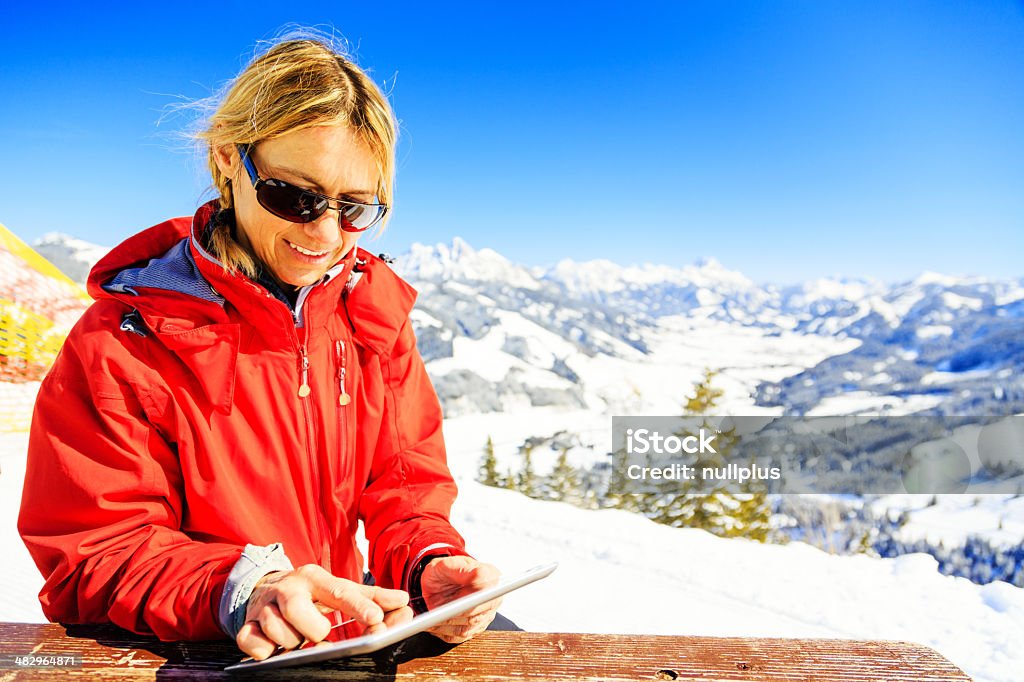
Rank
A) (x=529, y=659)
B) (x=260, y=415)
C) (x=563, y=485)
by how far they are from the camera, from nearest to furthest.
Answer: (x=529, y=659) → (x=260, y=415) → (x=563, y=485)

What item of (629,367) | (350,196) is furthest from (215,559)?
(629,367)

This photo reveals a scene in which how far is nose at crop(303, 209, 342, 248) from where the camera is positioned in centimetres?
155

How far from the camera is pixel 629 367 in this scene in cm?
16138

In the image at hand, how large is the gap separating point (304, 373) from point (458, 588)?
0.70m

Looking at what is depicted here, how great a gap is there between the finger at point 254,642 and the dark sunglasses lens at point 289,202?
0.95 meters

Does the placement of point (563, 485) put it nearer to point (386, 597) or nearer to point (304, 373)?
point (304, 373)

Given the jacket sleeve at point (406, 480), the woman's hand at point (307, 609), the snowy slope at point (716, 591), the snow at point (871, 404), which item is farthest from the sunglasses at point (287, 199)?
the snow at point (871, 404)

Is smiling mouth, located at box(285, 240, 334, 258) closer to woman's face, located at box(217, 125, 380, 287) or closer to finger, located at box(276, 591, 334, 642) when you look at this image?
woman's face, located at box(217, 125, 380, 287)

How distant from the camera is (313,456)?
5.32ft

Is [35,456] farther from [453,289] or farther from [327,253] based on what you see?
[453,289]

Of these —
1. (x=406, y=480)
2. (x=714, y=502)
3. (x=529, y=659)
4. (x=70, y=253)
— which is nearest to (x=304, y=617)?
(x=529, y=659)

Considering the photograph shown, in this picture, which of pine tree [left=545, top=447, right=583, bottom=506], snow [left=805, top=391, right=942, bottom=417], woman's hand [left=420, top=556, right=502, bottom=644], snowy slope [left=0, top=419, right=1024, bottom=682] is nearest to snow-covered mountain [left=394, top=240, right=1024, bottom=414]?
snow [left=805, top=391, right=942, bottom=417]

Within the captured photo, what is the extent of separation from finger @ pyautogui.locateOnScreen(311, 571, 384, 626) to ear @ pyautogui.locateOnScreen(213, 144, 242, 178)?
1.11m

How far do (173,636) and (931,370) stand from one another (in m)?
150
